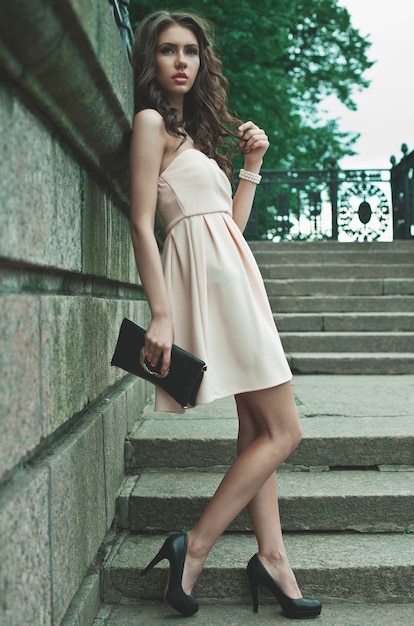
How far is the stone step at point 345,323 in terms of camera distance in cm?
745

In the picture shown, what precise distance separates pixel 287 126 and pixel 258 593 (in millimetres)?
13840

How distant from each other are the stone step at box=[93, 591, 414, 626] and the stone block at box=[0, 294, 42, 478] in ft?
4.08

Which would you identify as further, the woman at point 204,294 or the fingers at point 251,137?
the fingers at point 251,137

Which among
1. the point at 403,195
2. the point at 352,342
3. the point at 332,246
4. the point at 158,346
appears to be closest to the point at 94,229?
the point at 158,346

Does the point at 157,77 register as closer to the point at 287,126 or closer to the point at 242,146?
the point at 242,146

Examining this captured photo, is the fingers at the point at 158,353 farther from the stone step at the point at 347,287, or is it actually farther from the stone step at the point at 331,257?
the stone step at the point at 331,257

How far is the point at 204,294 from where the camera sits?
2.54m

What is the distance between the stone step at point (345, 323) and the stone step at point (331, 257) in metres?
1.95

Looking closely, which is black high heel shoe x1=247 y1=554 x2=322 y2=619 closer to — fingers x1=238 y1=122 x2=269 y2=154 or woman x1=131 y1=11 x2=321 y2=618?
woman x1=131 y1=11 x2=321 y2=618

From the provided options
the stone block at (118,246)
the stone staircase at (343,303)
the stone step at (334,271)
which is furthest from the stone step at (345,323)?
the stone block at (118,246)

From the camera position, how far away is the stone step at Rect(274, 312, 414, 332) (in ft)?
24.4

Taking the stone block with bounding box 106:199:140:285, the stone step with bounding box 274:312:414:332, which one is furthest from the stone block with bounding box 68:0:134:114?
the stone step with bounding box 274:312:414:332

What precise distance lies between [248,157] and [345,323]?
4.80 m

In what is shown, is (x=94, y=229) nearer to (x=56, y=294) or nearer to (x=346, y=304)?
(x=56, y=294)
